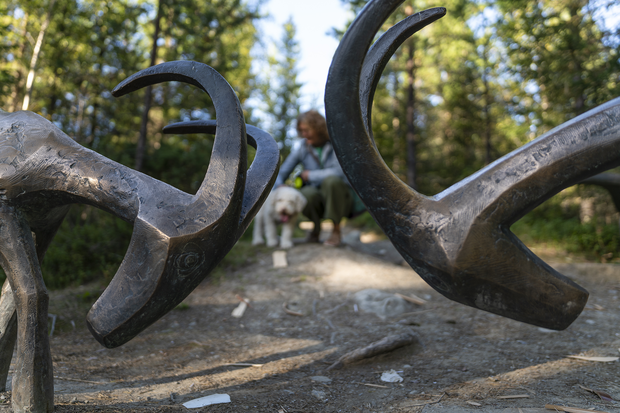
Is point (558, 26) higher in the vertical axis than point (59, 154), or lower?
higher

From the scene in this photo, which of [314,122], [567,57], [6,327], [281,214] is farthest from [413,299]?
[567,57]

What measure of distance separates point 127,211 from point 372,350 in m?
1.76

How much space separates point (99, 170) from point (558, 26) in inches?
272

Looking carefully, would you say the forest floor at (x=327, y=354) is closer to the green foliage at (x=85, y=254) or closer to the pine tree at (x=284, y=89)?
the green foliage at (x=85, y=254)

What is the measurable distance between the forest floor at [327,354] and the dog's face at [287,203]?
77cm

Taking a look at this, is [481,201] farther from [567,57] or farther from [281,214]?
[567,57]

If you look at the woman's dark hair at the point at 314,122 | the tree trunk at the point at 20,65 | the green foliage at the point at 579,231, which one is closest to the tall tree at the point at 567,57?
the green foliage at the point at 579,231

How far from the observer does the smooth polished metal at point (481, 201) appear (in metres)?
1.37

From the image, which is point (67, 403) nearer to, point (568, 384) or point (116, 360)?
point (116, 360)

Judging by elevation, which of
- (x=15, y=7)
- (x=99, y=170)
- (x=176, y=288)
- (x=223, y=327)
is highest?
(x=15, y=7)

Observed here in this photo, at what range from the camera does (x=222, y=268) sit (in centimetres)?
491

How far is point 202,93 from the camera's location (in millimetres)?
7977

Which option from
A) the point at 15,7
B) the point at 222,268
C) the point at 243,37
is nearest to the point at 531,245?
the point at 222,268

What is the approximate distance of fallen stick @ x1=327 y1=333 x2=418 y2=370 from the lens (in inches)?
101
